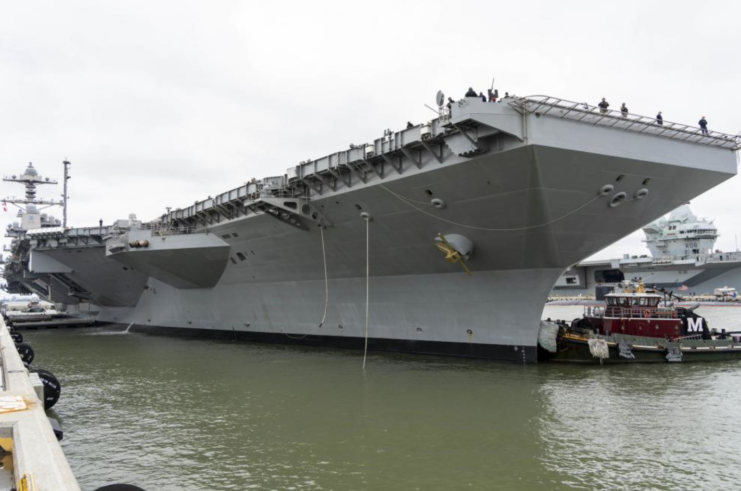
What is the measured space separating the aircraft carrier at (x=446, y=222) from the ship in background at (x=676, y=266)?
100ft

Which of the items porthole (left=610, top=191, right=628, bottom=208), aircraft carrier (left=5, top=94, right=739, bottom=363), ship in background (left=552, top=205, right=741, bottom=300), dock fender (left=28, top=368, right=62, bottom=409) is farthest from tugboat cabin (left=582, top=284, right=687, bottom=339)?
ship in background (left=552, top=205, right=741, bottom=300)

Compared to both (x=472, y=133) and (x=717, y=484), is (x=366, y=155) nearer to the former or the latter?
(x=472, y=133)

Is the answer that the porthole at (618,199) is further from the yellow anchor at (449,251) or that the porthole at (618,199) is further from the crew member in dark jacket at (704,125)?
the yellow anchor at (449,251)

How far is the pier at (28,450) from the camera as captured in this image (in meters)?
2.92

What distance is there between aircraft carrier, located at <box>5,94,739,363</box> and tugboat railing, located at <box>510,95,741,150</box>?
4 cm

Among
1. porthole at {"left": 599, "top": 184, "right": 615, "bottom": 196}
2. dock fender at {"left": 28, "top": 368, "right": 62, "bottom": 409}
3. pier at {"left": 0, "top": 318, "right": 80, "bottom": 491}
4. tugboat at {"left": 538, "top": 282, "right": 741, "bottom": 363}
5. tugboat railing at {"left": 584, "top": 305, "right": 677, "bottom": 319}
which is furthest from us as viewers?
tugboat railing at {"left": 584, "top": 305, "right": 677, "bottom": 319}

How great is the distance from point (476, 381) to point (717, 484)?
19.8ft

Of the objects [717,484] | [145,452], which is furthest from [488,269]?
[145,452]

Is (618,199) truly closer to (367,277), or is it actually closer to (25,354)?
(367,277)

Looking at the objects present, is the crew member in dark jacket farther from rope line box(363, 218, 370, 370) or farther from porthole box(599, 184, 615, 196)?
rope line box(363, 218, 370, 370)

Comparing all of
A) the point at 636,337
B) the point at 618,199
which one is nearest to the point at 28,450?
the point at 618,199

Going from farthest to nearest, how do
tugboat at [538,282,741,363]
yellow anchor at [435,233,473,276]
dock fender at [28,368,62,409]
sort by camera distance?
tugboat at [538,282,741,363]
yellow anchor at [435,233,473,276]
dock fender at [28,368,62,409]

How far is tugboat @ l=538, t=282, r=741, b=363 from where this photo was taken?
50.1 ft

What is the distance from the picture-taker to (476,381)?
1219 cm
